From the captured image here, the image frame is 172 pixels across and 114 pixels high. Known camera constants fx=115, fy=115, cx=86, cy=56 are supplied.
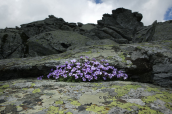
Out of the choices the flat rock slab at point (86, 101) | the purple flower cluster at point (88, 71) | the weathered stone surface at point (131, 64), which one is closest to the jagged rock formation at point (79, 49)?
the weathered stone surface at point (131, 64)

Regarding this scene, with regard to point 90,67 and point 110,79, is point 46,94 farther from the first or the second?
point 110,79

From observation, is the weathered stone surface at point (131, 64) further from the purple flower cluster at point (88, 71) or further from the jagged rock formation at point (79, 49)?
the purple flower cluster at point (88, 71)

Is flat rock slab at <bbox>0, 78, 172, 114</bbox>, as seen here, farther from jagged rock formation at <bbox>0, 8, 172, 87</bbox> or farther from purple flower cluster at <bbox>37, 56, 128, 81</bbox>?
jagged rock formation at <bbox>0, 8, 172, 87</bbox>

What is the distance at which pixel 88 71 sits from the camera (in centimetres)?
529

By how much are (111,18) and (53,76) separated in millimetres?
32900

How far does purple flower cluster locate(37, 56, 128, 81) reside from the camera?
205 inches

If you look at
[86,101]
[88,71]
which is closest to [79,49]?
[88,71]

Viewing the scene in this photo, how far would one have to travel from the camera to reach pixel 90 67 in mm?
5645

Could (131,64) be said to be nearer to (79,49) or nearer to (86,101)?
(79,49)

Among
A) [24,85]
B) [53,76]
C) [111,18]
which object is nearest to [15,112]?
[24,85]

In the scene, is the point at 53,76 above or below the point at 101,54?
below

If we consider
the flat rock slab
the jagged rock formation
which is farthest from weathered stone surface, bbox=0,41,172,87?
the flat rock slab

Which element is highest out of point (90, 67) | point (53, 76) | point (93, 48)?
point (93, 48)

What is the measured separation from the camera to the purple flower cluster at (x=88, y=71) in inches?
205
